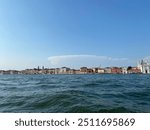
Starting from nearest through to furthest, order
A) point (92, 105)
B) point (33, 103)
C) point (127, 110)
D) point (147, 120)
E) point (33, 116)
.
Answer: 1. point (147, 120)
2. point (33, 116)
3. point (127, 110)
4. point (92, 105)
5. point (33, 103)

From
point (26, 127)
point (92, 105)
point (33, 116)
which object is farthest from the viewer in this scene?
point (92, 105)

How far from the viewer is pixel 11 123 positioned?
463 centimetres

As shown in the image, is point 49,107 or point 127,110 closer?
point 127,110

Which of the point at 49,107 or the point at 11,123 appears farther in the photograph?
the point at 49,107

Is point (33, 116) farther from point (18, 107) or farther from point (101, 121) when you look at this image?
point (18, 107)

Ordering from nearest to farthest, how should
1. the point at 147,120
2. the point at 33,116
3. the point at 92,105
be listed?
1. the point at 147,120
2. the point at 33,116
3. the point at 92,105

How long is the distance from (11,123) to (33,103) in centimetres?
513

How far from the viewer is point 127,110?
8.32m

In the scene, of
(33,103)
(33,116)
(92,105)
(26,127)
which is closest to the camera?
(26,127)

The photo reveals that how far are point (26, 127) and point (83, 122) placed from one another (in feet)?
3.19

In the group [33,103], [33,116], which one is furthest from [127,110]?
[33,116]

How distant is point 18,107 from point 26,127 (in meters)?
5.03

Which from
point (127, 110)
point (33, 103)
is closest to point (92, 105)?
point (127, 110)

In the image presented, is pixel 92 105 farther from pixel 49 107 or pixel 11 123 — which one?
pixel 11 123
